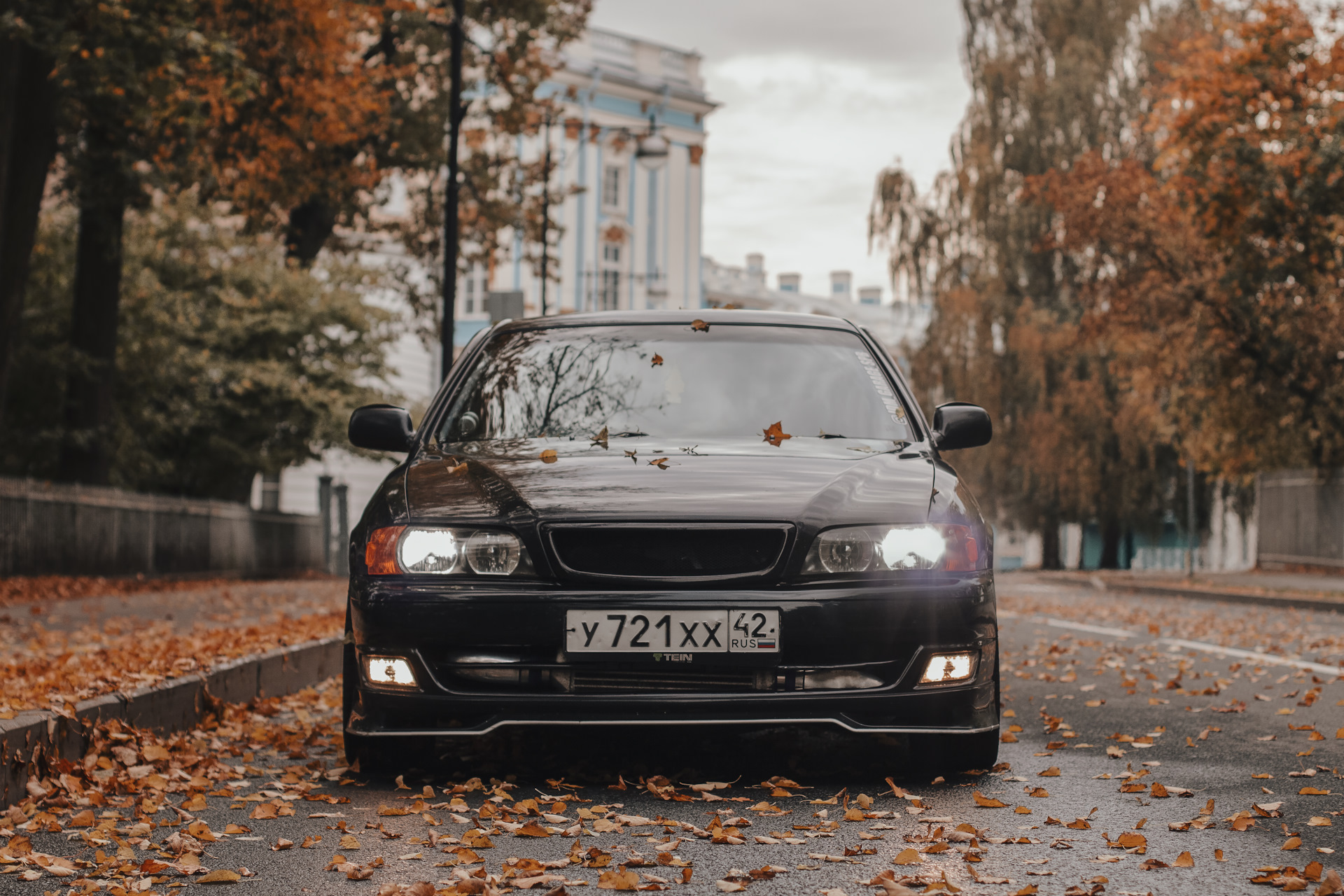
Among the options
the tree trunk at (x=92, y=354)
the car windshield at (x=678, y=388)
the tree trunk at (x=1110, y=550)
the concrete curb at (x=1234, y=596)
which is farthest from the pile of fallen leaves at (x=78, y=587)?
the tree trunk at (x=1110, y=550)

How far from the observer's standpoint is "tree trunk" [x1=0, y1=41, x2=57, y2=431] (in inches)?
667

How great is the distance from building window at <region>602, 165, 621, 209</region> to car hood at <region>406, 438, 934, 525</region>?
5550 centimetres

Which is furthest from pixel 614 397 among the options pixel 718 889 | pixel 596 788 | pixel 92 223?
pixel 92 223

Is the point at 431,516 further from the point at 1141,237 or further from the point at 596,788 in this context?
the point at 1141,237

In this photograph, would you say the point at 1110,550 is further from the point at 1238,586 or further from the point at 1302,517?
the point at 1238,586

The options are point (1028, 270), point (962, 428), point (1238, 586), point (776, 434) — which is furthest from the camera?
point (1028, 270)

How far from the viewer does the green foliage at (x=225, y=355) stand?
1003 inches

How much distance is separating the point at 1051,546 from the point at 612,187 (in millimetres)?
27394

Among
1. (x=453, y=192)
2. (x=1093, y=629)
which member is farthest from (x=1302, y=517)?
(x=453, y=192)

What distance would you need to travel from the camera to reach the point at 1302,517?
96.4 feet

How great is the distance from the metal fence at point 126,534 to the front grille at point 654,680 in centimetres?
1528

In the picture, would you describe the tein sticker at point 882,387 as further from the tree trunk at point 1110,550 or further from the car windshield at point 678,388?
the tree trunk at point 1110,550

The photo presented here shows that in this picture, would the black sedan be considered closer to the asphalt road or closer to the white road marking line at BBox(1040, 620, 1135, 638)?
the asphalt road

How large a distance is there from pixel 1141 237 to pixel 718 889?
2588cm
